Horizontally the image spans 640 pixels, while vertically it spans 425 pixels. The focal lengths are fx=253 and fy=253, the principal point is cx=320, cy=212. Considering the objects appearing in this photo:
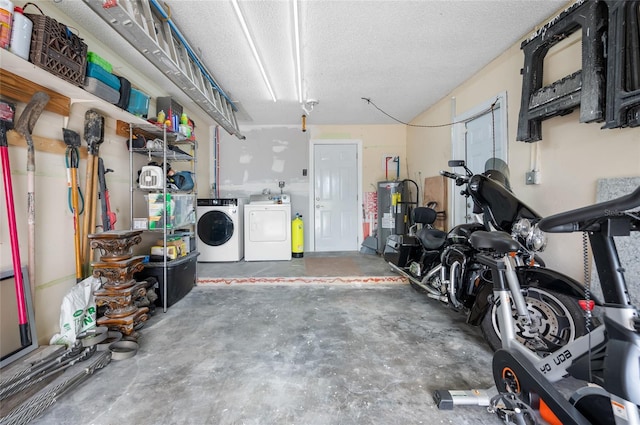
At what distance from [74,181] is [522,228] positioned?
116 inches

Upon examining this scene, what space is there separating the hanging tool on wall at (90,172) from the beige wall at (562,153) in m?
3.51

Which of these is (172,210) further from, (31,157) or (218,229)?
(218,229)

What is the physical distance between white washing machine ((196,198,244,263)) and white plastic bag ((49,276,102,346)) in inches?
81.3

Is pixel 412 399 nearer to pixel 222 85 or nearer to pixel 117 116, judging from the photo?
pixel 117 116

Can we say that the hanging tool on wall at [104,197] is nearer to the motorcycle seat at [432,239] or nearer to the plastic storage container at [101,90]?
the plastic storage container at [101,90]

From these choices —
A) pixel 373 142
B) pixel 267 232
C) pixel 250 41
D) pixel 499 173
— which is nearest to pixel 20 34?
pixel 250 41

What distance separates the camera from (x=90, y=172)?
200cm

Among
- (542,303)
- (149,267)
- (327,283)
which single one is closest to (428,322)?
(542,303)

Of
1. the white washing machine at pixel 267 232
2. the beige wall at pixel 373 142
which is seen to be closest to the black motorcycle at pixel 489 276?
the white washing machine at pixel 267 232

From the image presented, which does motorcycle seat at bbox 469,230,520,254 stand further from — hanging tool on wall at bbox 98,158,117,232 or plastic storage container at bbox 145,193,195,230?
hanging tool on wall at bbox 98,158,117,232

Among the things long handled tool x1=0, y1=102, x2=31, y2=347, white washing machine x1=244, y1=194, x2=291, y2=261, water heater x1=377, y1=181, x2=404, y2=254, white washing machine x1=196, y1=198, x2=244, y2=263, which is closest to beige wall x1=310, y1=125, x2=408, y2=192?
water heater x1=377, y1=181, x2=404, y2=254

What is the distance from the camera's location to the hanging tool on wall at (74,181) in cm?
185

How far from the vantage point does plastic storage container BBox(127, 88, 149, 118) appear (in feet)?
7.35

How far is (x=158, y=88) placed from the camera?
116 inches
